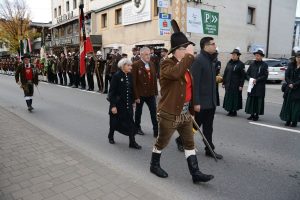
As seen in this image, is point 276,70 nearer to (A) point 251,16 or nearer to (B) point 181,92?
(A) point 251,16

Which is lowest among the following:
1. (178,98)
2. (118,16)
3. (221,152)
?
(221,152)

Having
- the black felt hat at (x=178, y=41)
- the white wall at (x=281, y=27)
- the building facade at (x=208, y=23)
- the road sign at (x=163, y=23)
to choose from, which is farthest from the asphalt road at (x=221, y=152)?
the white wall at (x=281, y=27)

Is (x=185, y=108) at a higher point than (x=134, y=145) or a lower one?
higher

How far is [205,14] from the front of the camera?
21016 mm

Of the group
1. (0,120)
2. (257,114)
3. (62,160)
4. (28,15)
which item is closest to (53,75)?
(0,120)

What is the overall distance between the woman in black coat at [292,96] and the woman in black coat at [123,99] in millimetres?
4083

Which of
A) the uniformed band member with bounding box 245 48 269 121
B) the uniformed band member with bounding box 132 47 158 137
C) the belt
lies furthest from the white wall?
the belt

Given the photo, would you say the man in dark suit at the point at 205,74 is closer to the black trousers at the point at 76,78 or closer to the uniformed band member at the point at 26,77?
the uniformed band member at the point at 26,77

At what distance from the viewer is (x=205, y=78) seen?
507 centimetres

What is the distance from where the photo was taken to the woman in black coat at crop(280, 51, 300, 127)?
7.61 meters

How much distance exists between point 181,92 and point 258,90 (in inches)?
200

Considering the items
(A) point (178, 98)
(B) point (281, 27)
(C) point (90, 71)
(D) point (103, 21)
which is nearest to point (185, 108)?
(A) point (178, 98)

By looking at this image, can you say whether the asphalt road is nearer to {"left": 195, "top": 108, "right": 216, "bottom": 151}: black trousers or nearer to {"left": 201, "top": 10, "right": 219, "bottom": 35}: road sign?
{"left": 195, "top": 108, "right": 216, "bottom": 151}: black trousers

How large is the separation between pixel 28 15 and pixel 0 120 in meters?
42.2
